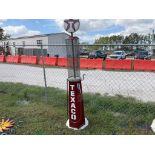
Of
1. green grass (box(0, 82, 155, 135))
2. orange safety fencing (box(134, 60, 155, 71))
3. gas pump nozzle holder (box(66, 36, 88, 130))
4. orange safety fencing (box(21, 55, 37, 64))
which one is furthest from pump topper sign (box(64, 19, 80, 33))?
orange safety fencing (box(21, 55, 37, 64))

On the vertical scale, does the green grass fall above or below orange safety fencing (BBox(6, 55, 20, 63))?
below

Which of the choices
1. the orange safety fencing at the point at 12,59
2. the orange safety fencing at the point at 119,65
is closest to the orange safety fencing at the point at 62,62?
the orange safety fencing at the point at 119,65

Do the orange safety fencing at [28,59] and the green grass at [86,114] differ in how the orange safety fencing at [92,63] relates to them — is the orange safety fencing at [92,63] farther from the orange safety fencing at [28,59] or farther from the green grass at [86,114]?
the green grass at [86,114]

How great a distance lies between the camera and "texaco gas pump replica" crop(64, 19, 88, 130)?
4895 millimetres

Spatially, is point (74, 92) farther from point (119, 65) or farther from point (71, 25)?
point (119, 65)

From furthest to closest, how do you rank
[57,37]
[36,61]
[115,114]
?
[57,37]
[36,61]
[115,114]

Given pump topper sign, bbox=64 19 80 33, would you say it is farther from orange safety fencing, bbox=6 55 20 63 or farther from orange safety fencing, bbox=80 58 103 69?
orange safety fencing, bbox=6 55 20 63

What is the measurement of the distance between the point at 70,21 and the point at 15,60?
1935cm

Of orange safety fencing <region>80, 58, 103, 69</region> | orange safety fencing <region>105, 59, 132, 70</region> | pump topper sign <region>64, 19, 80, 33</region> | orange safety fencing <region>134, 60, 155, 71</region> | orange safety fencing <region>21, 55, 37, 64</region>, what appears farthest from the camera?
orange safety fencing <region>21, 55, 37, 64</region>

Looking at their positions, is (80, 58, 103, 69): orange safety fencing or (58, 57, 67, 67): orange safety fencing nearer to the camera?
(80, 58, 103, 69): orange safety fencing

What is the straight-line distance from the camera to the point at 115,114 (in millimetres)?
5754
